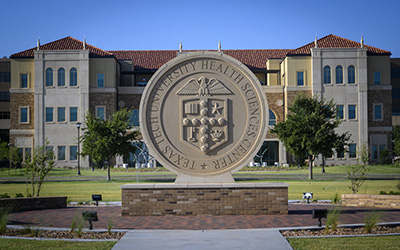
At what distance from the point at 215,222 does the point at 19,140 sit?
163 ft

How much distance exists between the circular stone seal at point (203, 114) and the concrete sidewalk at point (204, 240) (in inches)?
157

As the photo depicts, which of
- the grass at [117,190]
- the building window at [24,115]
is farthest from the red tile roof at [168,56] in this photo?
the grass at [117,190]

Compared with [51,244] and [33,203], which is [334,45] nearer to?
[33,203]

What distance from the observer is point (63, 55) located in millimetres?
55406

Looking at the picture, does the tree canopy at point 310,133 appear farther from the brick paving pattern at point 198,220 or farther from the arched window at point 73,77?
the arched window at point 73,77

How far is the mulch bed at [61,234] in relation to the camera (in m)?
10.5

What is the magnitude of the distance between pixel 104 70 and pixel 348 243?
4972 cm

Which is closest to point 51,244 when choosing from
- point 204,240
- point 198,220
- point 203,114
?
point 204,240

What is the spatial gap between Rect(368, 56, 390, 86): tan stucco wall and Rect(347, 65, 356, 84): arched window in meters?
2.60

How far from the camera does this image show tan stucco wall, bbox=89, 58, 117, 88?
184ft

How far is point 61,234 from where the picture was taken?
10.8 meters

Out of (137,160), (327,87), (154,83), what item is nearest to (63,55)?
(137,160)

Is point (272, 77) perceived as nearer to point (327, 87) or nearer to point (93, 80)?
point (327, 87)

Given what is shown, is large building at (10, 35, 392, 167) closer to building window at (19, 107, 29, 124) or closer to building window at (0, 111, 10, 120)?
building window at (19, 107, 29, 124)
